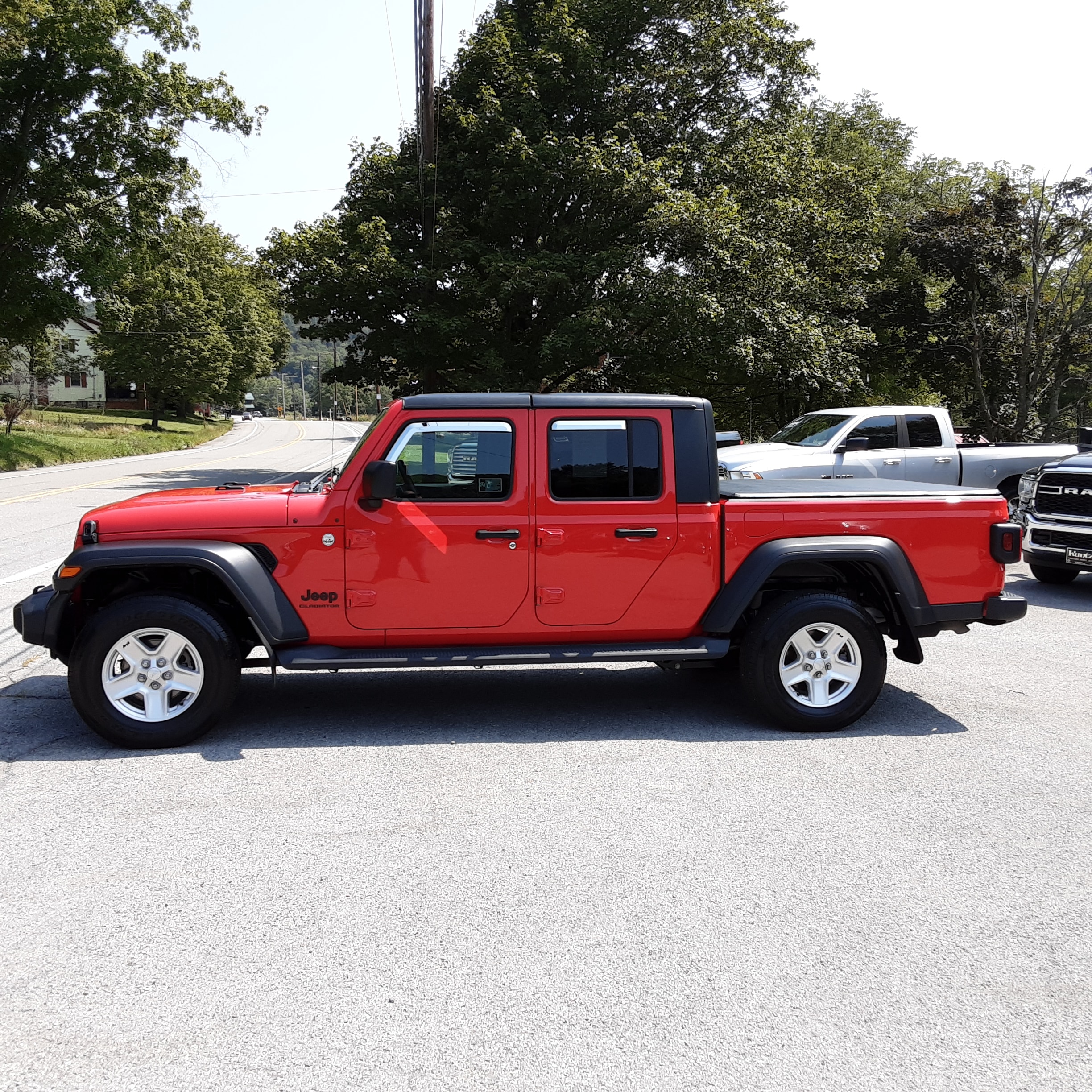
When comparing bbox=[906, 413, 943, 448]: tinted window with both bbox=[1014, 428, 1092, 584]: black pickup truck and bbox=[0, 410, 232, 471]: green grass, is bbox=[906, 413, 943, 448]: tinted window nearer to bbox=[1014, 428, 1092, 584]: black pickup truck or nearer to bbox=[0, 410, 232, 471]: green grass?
bbox=[1014, 428, 1092, 584]: black pickup truck

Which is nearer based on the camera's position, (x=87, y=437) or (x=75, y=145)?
(x=75, y=145)

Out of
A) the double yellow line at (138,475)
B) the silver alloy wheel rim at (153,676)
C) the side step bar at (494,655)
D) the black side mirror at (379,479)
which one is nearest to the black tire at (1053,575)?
the side step bar at (494,655)

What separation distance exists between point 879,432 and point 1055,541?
13.2ft

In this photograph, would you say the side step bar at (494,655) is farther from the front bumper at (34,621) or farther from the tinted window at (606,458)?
the front bumper at (34,621)

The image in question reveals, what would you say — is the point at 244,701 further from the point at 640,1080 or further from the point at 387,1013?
the point at 640,1080

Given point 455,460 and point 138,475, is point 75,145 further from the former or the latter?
point 455,460

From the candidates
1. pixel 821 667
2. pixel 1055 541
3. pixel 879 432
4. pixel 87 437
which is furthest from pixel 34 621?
pixel 87 437

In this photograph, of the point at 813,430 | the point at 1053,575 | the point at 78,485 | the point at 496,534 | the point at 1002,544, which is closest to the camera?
the point at 496,534

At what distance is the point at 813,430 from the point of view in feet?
49.5

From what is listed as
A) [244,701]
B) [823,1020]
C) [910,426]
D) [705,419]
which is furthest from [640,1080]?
[910,426]

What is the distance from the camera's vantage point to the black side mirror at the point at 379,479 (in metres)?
5.35

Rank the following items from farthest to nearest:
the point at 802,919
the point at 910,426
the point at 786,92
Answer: the point at 786,92 → the point at 910,426 → the point at 802,919

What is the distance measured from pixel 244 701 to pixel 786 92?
25.1 meters

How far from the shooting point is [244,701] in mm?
6375
